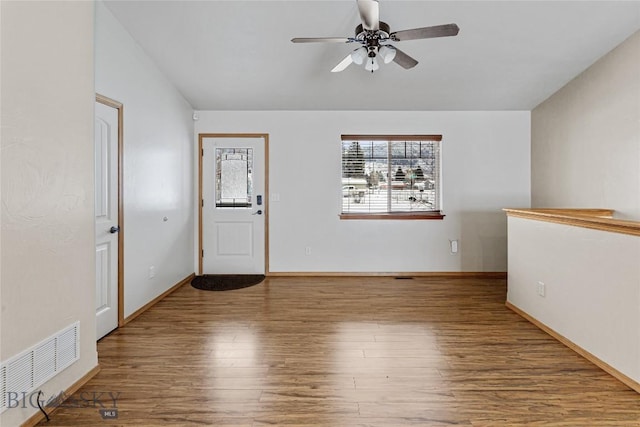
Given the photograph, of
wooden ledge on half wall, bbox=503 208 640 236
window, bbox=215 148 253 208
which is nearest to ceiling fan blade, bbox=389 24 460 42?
wooden ledge on half wall, bbox=503 208 640 236

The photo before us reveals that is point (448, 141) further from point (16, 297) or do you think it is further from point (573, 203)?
point (16, 297)

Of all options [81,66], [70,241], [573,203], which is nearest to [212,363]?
[70,241]

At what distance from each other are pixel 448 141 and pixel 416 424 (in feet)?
13.3

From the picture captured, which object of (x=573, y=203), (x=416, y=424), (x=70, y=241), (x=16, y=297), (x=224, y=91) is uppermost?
(x=224, y=91)

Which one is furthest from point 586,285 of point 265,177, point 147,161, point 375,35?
point 147,161

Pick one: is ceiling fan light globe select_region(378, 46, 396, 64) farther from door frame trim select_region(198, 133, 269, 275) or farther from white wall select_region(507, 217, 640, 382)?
door frame trim select_region(198, 133, 269, 275)

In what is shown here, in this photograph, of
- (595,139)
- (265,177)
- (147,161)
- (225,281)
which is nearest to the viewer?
(147,161)

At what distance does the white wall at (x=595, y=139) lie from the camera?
340cm

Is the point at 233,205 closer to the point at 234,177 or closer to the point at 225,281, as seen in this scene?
the point at 234,177

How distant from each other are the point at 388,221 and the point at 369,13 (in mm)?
3113

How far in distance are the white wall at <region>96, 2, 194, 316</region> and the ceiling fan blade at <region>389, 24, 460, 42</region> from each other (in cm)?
238

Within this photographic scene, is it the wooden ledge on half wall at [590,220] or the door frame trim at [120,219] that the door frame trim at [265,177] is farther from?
the wooden ledge on half wall at [590,220]

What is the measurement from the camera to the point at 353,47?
3.54m

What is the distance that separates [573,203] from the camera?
13.8ft
